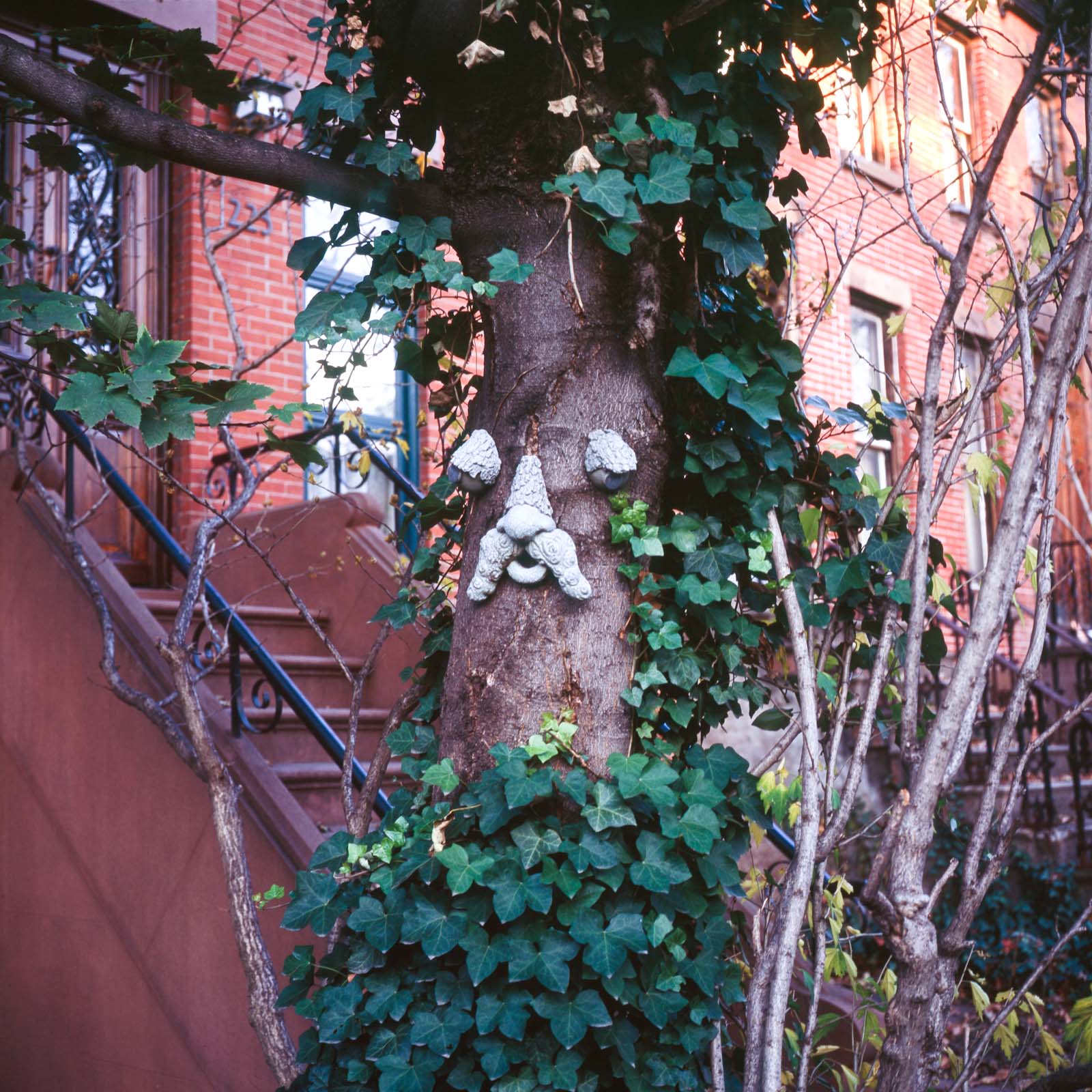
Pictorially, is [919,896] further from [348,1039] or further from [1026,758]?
[348,1039]

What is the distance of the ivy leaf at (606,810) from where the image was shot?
221cm

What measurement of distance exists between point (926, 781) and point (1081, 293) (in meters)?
1.13

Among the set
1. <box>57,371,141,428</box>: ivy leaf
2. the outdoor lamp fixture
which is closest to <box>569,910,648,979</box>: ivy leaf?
<box>57,371,141,428</box>: ivy leaf

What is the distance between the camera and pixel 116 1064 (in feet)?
14.7

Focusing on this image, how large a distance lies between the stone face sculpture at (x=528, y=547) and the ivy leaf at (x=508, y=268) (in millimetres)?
395

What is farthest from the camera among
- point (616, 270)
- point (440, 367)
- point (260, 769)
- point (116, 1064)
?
point (116, 1064)

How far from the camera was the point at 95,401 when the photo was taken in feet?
7.63

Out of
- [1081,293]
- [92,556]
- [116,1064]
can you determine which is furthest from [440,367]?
[116,1064]

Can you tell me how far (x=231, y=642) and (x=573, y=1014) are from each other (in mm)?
2776

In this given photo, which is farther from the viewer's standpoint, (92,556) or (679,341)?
(92,556)

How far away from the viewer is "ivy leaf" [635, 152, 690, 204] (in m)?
2.36

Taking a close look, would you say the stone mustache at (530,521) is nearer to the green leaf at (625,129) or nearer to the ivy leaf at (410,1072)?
the green leaf at (625,129)

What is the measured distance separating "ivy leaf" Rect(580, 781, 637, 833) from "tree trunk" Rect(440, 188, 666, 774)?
9cm

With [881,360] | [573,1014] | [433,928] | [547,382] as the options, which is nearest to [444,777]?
[433,928]
